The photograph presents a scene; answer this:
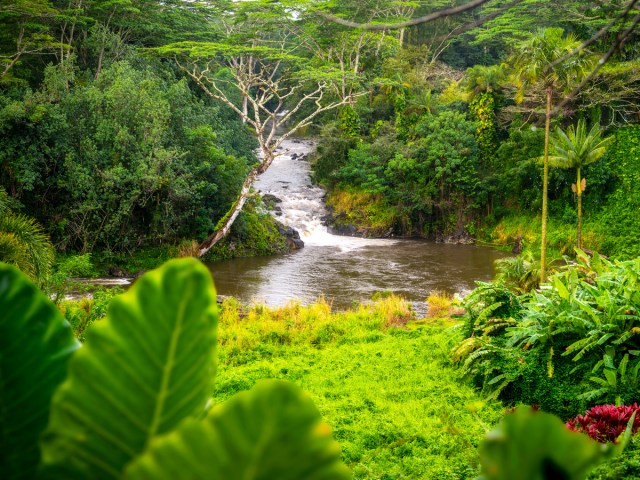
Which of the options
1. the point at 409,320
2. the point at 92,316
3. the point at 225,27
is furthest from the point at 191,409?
the point at 225,27

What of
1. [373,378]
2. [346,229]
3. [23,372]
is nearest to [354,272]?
[346,229]

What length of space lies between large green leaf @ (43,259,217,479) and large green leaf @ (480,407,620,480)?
210 mm

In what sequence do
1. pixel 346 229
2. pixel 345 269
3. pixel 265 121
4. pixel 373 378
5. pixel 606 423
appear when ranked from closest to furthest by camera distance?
1. pixel 606 423
2. pixel 373 378
3. pixel 345 269
4. pixel 265 121
5. pixel 346 229

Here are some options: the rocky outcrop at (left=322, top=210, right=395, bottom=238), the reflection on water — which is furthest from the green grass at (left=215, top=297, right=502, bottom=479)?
the rocky outcrop at (left=322, top=210, right=395, bottom=238)

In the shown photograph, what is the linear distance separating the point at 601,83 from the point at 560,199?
3.84 metres

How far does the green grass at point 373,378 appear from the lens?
4711mm

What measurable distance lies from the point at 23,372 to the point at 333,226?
2166 cm

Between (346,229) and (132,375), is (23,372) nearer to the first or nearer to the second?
(132,375)

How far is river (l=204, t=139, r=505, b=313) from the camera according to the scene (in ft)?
44.9

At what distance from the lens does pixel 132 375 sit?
39 centimetres

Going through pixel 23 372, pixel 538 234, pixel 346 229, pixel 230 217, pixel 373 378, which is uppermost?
pixel 23 372

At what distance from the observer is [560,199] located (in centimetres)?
1862

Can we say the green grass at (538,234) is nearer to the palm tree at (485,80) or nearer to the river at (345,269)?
the river at (345,269)

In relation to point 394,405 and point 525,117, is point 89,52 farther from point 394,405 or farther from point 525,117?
point 394,405
